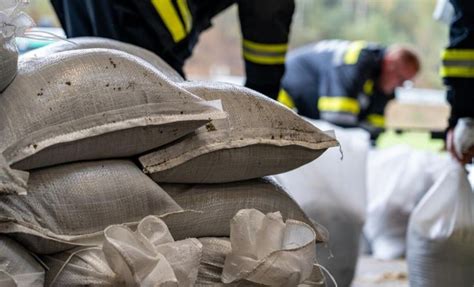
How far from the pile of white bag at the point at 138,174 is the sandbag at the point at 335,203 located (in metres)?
0.93

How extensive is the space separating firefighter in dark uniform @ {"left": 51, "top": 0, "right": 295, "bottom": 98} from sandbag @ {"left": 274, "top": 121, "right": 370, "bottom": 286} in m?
0.34

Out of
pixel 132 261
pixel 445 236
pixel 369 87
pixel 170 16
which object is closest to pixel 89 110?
pixel 132 261

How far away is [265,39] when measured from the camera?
2.15 metres

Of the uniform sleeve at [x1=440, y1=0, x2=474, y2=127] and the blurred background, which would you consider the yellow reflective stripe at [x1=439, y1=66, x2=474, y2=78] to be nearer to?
the uniform sleeve at [x1=440, y1=0, x2=474, y2=127]

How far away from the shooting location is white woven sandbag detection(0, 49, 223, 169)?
1.21 meters

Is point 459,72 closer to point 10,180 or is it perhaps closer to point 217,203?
point 217,203

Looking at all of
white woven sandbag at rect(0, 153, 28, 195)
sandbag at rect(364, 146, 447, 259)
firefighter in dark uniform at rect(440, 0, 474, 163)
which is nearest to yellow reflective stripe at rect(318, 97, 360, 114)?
sandbag at rect(364, 146, 447, 259)

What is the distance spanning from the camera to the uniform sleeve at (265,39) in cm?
211

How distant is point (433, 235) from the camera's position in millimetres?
2113

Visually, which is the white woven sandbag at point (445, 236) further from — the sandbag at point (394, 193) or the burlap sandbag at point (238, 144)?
the sandbag at point (394, 193)

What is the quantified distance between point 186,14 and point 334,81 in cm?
308

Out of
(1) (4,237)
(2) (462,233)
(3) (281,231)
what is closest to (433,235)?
(2) (462,233)

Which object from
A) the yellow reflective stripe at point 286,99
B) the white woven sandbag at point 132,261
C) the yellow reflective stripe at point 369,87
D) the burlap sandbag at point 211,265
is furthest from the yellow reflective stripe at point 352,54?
the white woven sandbag at point 132,261

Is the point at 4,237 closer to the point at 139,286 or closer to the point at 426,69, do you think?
A: the point at 139,286
